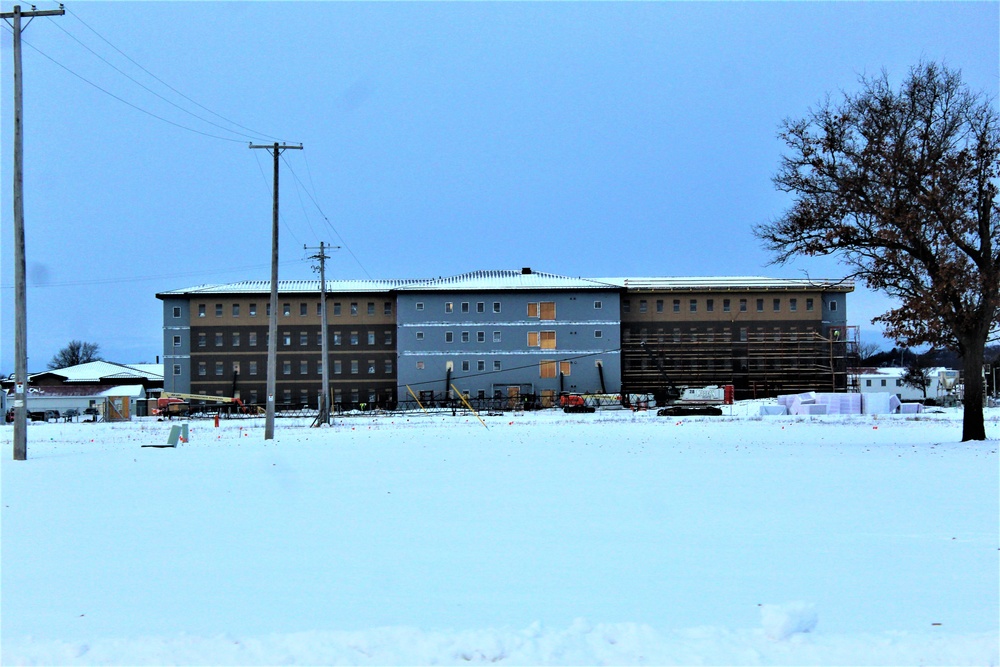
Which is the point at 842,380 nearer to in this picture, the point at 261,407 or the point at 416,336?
the point at 416,336

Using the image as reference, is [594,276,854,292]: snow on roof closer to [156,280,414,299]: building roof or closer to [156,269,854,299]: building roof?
[156,269,854,299]: building roof

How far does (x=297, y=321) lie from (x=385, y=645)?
83.2m

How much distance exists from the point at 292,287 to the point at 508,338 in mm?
22123

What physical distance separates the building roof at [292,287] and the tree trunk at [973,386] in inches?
2591

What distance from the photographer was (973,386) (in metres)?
24.9

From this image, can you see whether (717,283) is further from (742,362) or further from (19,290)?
(19,290)

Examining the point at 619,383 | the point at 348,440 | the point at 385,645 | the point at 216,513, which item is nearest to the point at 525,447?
the point at 348,440

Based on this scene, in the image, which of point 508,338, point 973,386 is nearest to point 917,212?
point 973,386

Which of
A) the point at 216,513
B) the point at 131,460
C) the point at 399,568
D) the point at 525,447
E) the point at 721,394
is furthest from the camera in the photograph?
the point at 721,394

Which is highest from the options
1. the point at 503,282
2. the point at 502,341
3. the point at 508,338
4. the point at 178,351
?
the point at 503,282

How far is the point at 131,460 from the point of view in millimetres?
20594

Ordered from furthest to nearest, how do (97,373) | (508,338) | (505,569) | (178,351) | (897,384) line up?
(897,384) < (97,373) < (178,351) < (508,338) < (505,569)

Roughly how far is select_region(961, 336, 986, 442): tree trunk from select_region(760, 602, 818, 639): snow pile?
20.8m

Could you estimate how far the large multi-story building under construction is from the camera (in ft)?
274
